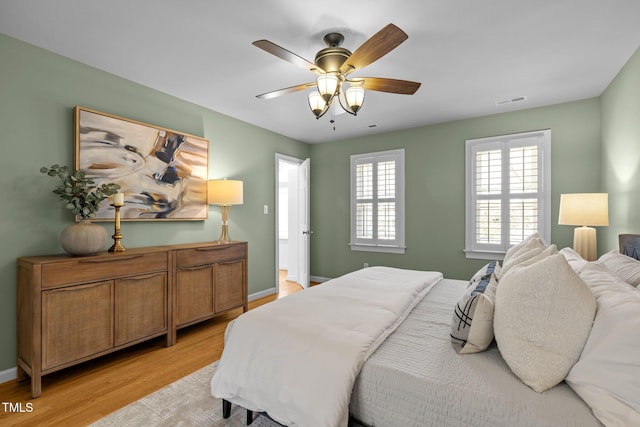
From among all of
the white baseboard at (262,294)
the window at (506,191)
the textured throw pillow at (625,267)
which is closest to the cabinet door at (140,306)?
the white baseboard at (262,294)

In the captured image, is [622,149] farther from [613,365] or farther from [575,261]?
[613,365]

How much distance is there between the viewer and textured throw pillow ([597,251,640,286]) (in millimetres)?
1471

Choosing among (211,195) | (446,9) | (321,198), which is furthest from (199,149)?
(446,9)

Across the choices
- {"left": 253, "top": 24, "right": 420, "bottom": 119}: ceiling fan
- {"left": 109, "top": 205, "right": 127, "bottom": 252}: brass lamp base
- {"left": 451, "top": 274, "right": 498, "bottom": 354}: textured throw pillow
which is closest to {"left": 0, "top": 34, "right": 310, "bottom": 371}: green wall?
{"left": 109, "top": 205, "right": 127, "bottom": 252}: brass lamp base

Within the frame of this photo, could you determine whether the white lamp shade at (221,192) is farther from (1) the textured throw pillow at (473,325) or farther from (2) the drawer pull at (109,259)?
(1) the textured throw pillow at (473,325)

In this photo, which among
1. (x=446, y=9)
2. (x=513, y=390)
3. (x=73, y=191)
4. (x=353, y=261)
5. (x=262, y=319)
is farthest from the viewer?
(x=353, y=261)

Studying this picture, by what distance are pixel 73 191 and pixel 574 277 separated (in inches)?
125

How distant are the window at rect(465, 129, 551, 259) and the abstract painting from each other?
341 centimetres

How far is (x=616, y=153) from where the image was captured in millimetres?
2955

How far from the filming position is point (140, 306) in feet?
8.79

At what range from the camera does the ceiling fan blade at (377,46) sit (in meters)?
1.68

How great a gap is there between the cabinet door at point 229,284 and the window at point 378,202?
2.07m

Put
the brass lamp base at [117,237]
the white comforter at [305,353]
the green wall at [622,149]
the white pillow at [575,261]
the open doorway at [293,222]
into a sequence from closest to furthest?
the white comforter at [305,353] → the white pillow at [575,261] → the green wall at [622,149] → the brass lamp base at [117,237] → the open doorway at [293,222]

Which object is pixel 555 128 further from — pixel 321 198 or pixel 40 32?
pixel 40 32
